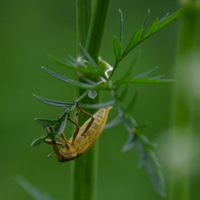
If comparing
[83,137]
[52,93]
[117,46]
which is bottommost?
[52,93]

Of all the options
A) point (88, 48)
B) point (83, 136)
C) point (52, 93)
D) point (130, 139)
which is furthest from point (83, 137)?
point (52, 93)

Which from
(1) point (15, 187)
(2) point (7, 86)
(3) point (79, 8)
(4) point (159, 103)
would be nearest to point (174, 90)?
(3) point (79, 8)

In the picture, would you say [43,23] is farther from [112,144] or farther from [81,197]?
[81,197]

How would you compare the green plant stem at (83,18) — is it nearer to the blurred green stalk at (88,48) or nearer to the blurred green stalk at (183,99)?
the blurred green stalk at (88,48)

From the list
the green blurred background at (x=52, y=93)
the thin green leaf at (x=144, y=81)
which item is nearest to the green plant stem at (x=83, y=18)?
Answer: the thin green leaf at (x=144, y=81)

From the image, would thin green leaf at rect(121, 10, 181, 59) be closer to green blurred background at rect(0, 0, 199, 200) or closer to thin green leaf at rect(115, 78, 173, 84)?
thin green leaf at rect(115, 78, 173, 84)

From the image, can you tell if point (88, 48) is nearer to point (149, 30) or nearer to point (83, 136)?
point (149, 30)
